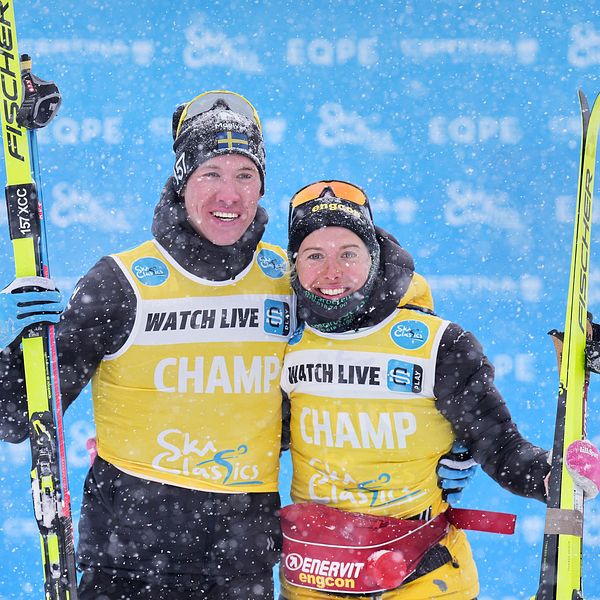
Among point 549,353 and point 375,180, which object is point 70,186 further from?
point 549,353

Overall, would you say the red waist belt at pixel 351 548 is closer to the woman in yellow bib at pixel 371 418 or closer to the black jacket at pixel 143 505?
the woman in yellow bib at pixel 371 418

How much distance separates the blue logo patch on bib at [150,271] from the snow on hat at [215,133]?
0.77 feet

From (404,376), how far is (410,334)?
0.13 metres

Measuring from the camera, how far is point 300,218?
2.83m

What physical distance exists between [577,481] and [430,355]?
1.78 ft

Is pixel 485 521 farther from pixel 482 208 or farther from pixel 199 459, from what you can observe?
pixel 482 208

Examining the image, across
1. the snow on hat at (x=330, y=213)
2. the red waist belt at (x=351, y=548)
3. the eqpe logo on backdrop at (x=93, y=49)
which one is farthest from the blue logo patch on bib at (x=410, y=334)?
the eqpe logo on backdrop at (x=93, y=49)

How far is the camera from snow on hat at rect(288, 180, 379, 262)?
2.77 m

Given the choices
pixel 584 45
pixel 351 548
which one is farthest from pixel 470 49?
pixel 351 548

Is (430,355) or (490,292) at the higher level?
(430,355)

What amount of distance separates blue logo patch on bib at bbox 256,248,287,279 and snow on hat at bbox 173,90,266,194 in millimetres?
206

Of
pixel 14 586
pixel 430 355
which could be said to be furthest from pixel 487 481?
pixel 430 355

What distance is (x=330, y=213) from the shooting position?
9.08ft

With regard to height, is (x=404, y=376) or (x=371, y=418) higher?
(x=404, y=376)
